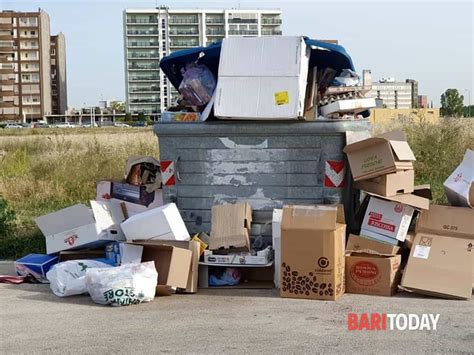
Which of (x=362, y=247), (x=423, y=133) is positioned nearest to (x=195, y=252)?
(x=362, y=247)

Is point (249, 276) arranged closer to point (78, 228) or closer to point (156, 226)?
point (156, 226)

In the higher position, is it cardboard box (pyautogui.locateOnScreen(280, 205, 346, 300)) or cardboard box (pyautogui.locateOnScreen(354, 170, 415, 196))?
cardboard box (pyautogui.locateOnScreen(354, 170, 415, 196))

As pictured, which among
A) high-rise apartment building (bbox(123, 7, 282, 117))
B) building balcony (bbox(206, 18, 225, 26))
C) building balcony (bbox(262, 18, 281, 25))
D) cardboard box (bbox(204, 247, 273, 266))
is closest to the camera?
cardboard box (bbox(204, 247, 273, 266))

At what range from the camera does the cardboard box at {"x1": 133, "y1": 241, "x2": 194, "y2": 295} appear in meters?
5.28

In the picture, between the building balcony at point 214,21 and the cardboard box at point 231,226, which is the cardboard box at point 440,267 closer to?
the cardboard box at point 231,226

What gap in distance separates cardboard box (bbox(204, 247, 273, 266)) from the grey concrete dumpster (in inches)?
17.2

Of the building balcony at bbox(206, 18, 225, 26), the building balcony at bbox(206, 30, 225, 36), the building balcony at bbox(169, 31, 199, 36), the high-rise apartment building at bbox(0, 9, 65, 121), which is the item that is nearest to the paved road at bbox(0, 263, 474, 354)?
the building balcony at bbox(206, 30, 225, 36)

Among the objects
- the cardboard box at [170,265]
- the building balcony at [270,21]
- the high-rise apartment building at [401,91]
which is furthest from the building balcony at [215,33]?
the cardboard box at [170,265]

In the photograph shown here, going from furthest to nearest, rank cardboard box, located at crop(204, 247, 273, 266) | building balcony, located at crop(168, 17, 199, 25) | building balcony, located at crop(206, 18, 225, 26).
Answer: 1. building balcony, located at crop(168, 17, 199, 25)
2. building balcony, located at crop(206, 18, 225, 26)
3. cardboard box, located at crop(204, 247, 273, 266)

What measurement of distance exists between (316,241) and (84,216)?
7.70ft

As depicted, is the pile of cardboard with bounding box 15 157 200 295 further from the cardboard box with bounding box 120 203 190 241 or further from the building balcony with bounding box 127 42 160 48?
the building balcony with bounding box 127 42 160 48

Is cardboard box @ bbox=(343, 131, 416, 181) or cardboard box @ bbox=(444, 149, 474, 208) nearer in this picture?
cardboard box @ bbox=(343, 131, 416, 181)

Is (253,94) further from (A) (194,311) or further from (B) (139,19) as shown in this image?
(B) (139,19)

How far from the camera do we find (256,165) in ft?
19.5
